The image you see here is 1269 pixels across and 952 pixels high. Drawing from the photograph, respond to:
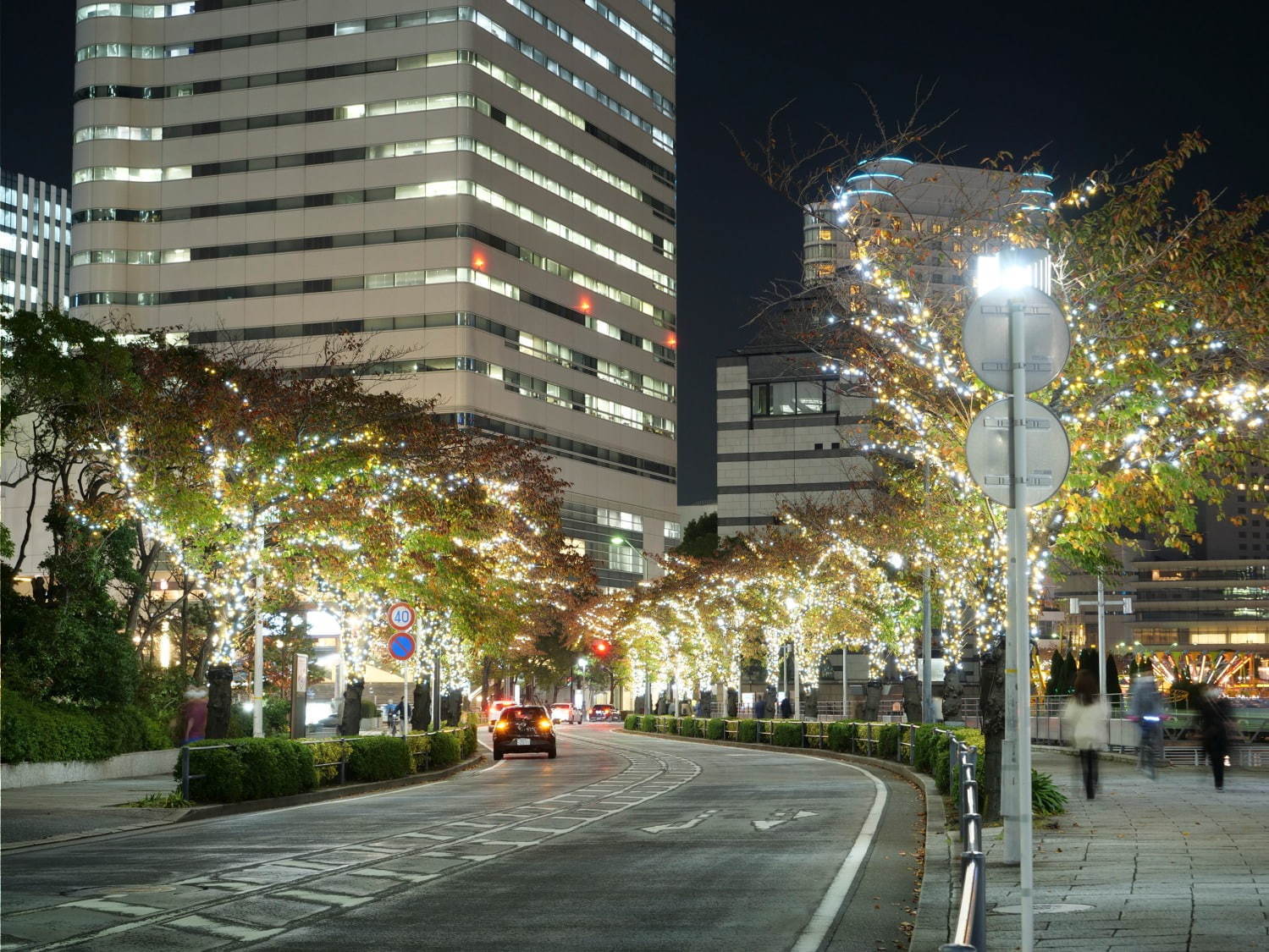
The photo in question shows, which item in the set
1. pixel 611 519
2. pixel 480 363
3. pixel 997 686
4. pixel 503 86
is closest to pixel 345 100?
pixel 503 86

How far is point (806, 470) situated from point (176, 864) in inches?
4683

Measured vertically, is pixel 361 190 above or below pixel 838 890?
above

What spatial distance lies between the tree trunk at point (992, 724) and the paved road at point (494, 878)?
3.26 ft

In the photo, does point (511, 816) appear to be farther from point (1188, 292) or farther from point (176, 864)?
point (1188, 292)

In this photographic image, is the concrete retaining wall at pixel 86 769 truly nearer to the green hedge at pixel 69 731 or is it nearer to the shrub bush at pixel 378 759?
the green hedge at pixel 69 731

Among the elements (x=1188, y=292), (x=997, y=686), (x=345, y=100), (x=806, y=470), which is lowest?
(x=997, y=686)

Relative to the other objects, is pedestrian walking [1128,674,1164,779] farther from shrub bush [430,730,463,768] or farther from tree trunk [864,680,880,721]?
tree trunk [864,680,880,721]

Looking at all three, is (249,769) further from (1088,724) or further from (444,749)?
(1088,724)

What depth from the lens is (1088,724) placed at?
22.9m

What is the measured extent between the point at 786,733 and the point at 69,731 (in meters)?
25.7

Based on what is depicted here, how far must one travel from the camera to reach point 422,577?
3588 cm

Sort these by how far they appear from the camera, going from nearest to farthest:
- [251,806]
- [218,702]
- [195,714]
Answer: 1. [251,806]
2. [218,702]
3. [195,714]

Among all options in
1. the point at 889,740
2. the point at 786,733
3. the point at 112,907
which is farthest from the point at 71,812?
the point at 786,733

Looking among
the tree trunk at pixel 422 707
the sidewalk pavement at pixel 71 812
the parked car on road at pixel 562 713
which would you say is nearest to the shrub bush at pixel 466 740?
the tree trunk at pixel 422 707
